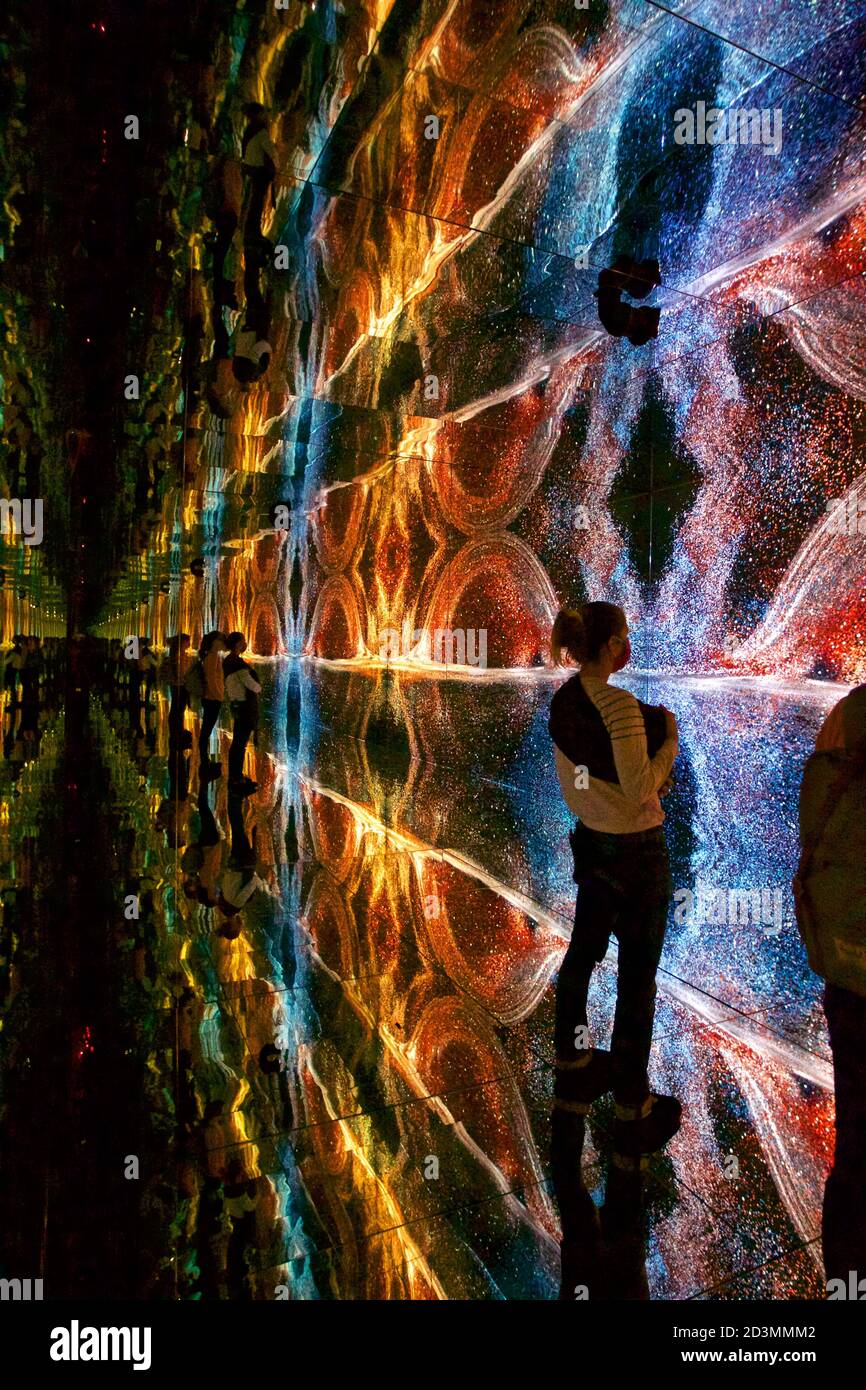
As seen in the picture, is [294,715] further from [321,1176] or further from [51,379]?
[321,1176]

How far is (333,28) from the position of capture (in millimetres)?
3914

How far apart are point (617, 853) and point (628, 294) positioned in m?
2.88

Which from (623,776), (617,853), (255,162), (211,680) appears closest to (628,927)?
(617,853)

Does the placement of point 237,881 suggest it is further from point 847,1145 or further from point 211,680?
point 847,1145

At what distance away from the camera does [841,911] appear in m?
1.69

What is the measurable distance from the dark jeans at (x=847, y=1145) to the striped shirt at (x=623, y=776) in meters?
0.57

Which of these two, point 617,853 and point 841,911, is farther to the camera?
point 617,853

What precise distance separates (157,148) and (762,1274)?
14.6ft

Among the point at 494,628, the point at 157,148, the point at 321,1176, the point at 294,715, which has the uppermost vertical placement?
the point at 157,148

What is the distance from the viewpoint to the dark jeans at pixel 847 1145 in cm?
161

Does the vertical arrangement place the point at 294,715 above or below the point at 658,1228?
above

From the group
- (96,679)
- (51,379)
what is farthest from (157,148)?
(96,679)
